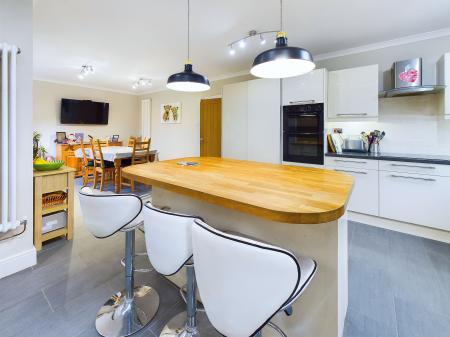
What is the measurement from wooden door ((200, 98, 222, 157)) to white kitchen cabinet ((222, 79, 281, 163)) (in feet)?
2.02

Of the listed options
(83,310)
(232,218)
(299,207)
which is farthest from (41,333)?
(299,207)

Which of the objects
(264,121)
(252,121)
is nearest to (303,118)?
(264,121)

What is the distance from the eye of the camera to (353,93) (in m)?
3.04

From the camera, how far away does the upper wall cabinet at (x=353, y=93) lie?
2909 mm

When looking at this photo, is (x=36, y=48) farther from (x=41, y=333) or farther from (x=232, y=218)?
(x=232, y=218)

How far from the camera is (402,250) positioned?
2.39 m

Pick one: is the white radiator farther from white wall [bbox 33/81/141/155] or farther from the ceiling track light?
white wall [bbox 33/81/141/155]

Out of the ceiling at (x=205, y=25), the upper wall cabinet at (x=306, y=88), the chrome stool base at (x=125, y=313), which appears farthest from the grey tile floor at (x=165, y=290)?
the ceiling at (x=205, y=25)

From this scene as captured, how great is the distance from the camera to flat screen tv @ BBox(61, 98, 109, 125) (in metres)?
5.74

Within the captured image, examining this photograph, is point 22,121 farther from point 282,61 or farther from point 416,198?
point 416,198

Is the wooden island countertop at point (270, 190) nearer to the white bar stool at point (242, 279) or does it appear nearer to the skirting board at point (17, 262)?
the white bar stool at point (242, 279)

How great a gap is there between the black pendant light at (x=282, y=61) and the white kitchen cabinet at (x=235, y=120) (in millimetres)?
2151

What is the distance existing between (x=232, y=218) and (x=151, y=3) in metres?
2.25

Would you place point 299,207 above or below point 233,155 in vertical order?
below
